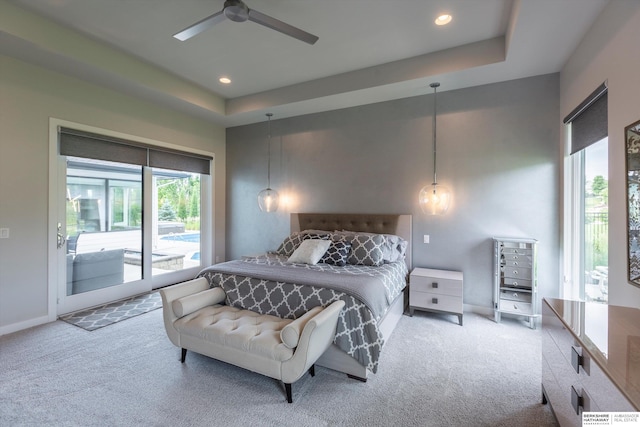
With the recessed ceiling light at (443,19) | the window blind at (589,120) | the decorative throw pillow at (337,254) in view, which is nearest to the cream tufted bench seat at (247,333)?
the decorative throw pillow at (337,254)

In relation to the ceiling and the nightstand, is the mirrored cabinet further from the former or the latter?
the ceiling

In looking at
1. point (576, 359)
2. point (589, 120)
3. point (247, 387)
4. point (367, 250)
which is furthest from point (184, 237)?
point (589, 120)

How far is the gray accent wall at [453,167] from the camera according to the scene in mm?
3273

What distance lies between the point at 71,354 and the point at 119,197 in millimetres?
2239

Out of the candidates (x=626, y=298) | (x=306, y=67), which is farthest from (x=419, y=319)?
(x=306, y=67)

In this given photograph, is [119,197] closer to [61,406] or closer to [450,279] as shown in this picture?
[61,406]

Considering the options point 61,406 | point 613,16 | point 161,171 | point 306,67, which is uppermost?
point 306,67

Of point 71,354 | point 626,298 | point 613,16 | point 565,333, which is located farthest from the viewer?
point 71,354

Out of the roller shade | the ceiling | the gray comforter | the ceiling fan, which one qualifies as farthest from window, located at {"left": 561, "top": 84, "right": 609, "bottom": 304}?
the roller shade

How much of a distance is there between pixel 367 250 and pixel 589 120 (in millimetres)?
2451

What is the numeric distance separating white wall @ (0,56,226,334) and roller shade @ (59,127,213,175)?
0.18 metres

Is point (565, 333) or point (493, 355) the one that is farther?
point (493, 355)

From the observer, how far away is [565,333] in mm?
1489

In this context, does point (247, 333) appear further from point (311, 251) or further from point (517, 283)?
point (517, 283)
